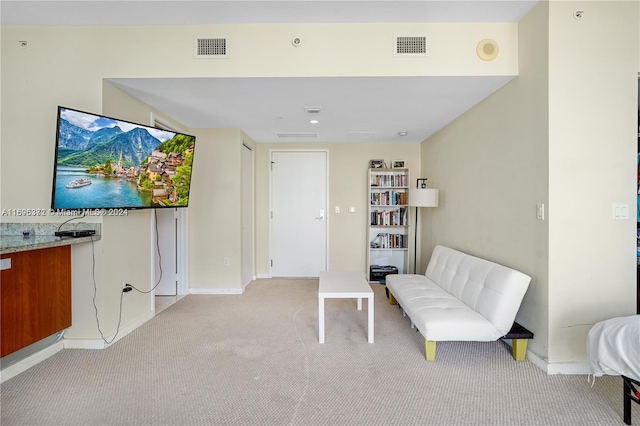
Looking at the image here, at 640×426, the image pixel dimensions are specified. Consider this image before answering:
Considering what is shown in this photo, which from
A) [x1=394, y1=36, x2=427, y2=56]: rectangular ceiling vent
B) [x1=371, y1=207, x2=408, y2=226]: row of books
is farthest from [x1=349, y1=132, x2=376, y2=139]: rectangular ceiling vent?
[x1=394, y1=36, x2=427, y2=56]: rectangular ceiling vent

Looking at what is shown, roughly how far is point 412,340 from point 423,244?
2257mm

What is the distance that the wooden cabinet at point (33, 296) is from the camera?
2014 millimetres

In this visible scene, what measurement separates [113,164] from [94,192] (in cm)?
26

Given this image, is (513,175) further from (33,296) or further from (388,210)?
(33,296)

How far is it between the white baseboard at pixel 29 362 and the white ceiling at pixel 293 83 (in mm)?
2240

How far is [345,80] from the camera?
8.11 ft

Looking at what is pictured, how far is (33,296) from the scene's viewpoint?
2.19 metres

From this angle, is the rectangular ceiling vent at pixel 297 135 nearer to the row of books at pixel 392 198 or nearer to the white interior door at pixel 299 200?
the white interior door at pixel 299 200

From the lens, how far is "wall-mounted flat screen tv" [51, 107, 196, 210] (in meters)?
2.15

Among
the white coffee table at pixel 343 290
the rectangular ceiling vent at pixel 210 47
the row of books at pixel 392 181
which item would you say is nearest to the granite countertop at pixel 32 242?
the rectangular ceiling vent at pixel 210 47

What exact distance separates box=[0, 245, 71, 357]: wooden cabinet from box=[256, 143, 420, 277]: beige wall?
2737 millimetres

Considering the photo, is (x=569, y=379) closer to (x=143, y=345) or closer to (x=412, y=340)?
(x=412, y=340)

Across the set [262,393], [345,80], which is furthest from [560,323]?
[345,80]

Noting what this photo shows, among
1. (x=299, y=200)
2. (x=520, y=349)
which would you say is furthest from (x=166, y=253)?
(x=520, y=349)
